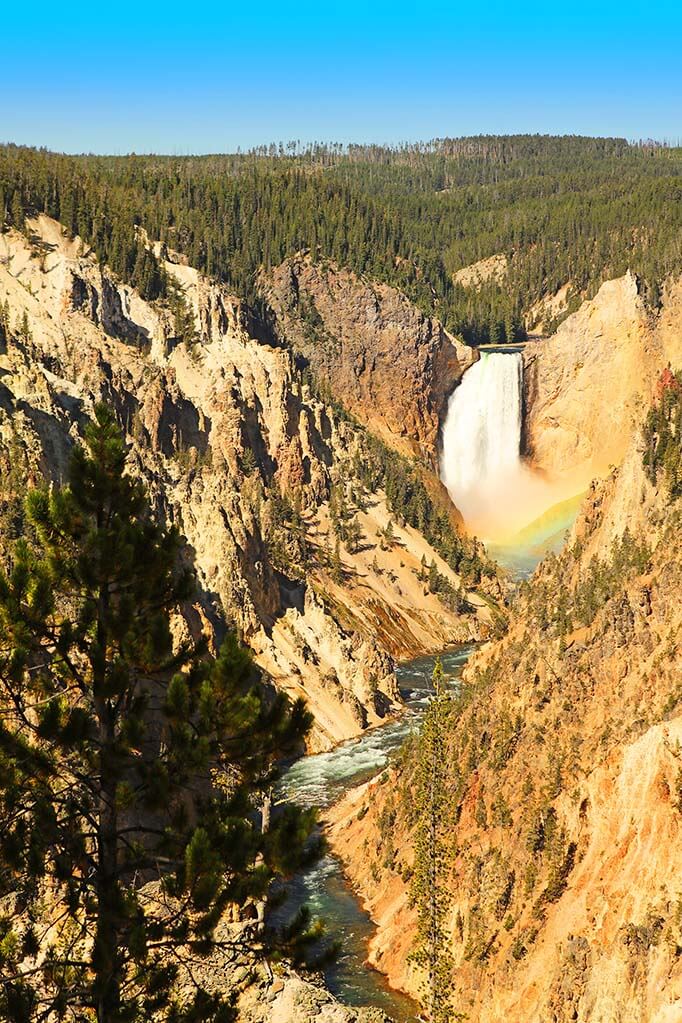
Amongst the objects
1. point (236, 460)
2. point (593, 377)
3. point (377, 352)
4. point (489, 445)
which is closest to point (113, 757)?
point (236, 460)

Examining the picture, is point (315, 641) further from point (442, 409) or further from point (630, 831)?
point (442, 409)

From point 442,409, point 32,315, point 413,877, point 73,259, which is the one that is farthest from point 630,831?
point 442,409

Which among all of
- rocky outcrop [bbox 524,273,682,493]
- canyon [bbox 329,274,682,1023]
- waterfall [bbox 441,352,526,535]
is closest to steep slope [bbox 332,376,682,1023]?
canyon [bbox 329,274,682,1023]

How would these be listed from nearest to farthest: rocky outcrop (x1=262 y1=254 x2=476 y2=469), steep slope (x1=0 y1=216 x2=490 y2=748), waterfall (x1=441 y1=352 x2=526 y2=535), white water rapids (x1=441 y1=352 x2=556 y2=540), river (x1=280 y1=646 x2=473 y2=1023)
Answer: river (x1=280 y1=646 x2=473 y2=1023) < steep slope (x1=0 y1=216 x2=490 y2=748) < white water rapids (x1=441 y1=352 x2=556 y2=540) < waterfall (x1=441 y1=352 x2=526 y2=535) < rocky outcrop (x1=262 y1=254 x2=476 y2=469)

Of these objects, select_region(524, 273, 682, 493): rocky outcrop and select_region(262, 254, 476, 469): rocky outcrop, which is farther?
select_region(262, 254, 476, 469): rocky outcrop

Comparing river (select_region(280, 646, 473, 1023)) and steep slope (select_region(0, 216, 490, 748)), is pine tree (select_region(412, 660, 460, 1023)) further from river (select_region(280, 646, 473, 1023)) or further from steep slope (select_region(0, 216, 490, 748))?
steep slope (select_region(0, 216, 490, 748))

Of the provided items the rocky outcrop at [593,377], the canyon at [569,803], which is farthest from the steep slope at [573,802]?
the rocky outcrop at [593,377]

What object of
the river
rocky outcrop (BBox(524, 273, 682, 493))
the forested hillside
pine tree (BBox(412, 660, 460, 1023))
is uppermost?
the forested hillside
